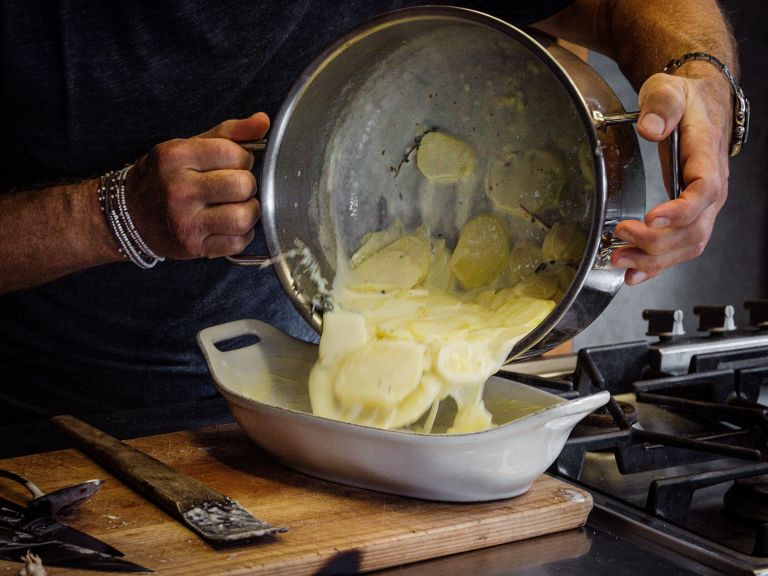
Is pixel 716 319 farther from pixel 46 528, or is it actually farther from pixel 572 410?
pixel 46 528

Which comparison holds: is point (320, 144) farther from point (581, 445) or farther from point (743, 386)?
point (743, 386)

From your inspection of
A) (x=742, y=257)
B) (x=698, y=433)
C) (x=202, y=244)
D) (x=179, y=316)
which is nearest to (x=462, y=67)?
(x=202, y=244)

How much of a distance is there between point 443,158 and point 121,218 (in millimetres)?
348

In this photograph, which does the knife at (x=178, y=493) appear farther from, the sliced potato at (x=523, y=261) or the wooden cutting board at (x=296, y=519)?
the sliced potato at (x=523, y=261)

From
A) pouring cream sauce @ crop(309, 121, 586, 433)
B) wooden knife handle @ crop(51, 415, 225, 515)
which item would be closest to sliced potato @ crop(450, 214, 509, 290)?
pouring cream sauce @ crop(309, 121, 586, 433)

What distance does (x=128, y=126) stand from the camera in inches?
46.1

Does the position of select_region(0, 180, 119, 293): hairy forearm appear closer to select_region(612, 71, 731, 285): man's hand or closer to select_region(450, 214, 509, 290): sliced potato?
select_region(450, 214, 509, 290): sliced potato

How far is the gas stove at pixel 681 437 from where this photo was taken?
2.47 ft

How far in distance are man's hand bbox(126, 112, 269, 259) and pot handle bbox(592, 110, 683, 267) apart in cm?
33

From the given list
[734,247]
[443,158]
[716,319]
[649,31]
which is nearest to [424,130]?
[443,158]

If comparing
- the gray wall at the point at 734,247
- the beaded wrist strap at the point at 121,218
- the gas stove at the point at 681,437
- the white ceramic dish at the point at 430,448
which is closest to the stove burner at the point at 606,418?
the gas stove at the point at 681,437

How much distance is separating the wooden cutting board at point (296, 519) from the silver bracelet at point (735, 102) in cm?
42

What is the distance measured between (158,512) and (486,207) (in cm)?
42

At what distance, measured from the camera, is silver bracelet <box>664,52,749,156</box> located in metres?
0.98
